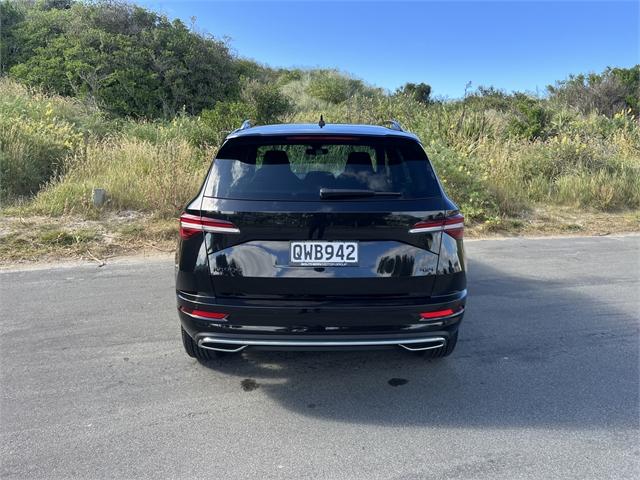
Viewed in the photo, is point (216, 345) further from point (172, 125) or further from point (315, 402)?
point (172, 125)

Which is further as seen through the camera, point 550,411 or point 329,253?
point 550,411

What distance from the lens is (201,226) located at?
9.38 feet

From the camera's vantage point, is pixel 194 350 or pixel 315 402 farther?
pixel 194 350

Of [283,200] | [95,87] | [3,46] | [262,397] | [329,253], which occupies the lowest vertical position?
[262,397]

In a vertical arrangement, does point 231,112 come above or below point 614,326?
above

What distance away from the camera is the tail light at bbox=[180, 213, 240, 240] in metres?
2.81

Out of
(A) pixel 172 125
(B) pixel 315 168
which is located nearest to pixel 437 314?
(B) pixel 315 168

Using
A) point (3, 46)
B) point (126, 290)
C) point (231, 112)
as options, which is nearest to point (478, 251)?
point (126, 290)

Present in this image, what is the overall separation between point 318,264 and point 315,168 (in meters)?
0.72

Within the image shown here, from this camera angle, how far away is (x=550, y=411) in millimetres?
3027

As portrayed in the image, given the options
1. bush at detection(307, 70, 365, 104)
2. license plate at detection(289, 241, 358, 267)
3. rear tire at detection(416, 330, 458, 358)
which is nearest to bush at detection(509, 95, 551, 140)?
bush at detection(307, 70, 365, 104)

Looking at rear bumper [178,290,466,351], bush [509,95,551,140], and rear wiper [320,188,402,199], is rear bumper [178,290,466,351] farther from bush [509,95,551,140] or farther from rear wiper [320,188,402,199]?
bush [509,95,551,140]

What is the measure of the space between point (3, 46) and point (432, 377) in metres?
19.9

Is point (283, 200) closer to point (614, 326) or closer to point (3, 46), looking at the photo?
point (614, 326)
